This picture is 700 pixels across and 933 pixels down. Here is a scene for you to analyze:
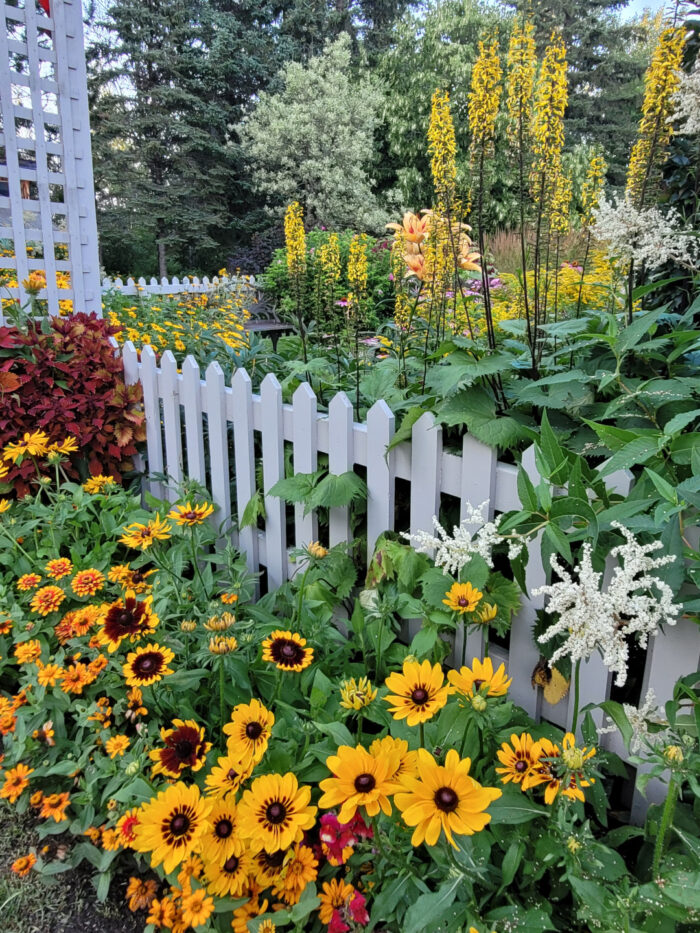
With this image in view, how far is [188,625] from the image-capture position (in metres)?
1.43

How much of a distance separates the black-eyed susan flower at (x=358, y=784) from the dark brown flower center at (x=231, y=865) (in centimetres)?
34

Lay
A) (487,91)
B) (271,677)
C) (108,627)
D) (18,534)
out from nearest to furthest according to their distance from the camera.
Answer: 1. (108,627)
2. (487,91)
3. (271,677)
4. (18,534)

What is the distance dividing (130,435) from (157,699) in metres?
1.53

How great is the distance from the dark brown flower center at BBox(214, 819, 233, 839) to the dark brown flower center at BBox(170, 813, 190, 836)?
7 centimetres

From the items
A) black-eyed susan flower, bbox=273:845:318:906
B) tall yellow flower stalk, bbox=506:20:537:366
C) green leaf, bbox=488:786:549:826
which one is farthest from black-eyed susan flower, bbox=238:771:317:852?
tall yellow flower stalk, bbox=506:20:537:366

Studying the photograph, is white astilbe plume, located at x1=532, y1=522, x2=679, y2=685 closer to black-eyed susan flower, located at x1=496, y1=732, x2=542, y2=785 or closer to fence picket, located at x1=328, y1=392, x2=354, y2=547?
black-eyed susan flower, located at x1=496, y1=732, x2=542, y2=785

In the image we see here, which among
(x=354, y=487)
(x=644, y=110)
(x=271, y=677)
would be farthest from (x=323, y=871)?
(x=644, y=110)

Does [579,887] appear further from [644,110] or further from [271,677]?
[644,110]

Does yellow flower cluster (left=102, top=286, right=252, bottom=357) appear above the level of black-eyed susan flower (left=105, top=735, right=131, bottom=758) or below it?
above

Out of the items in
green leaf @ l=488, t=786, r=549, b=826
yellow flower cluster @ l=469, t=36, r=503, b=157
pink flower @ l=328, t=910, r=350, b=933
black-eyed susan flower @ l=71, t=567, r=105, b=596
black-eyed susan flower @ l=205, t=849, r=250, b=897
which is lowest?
pink flower @ l=328, t=910, r=350, b=933

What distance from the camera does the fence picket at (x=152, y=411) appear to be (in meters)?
2.77

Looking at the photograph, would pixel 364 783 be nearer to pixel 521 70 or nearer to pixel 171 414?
pixel 521 70

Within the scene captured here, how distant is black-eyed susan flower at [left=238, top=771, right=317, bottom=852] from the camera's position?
0.98 m

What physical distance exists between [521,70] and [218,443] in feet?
5.25
